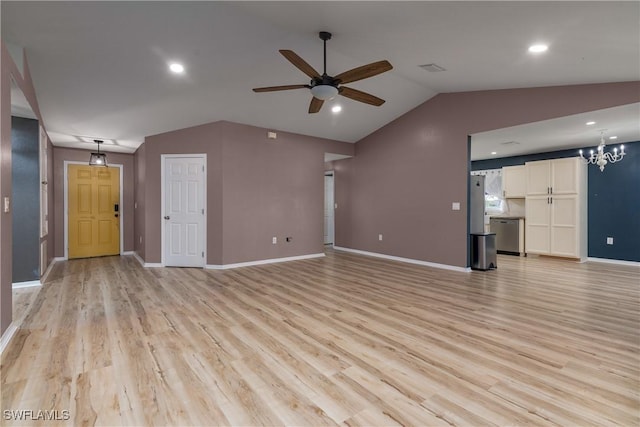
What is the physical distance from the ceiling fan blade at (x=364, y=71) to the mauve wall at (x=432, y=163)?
280cm

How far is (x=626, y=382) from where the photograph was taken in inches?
76.9

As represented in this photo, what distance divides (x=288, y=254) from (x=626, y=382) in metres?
5.07

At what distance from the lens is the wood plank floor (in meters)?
1.69

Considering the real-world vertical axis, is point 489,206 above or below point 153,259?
above

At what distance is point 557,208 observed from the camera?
6.36m

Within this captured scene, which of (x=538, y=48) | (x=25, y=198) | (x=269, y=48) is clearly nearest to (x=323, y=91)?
(x=269, y=48)

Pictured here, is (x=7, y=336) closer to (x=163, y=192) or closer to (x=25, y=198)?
(x=25, y=198)

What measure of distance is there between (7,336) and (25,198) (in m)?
2.56

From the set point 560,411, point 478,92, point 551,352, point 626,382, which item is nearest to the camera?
point 560,411

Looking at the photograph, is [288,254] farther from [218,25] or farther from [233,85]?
[218,25]

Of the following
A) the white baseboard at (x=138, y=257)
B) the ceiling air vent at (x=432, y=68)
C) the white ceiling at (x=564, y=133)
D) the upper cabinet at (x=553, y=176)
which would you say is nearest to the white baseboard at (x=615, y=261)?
the upper cabinet at (x=553, y=176)

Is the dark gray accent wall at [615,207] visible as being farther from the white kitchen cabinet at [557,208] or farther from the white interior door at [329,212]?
the white interior door at [329,212]

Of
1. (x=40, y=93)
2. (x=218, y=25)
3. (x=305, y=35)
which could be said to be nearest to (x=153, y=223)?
(x=40, y=93)
